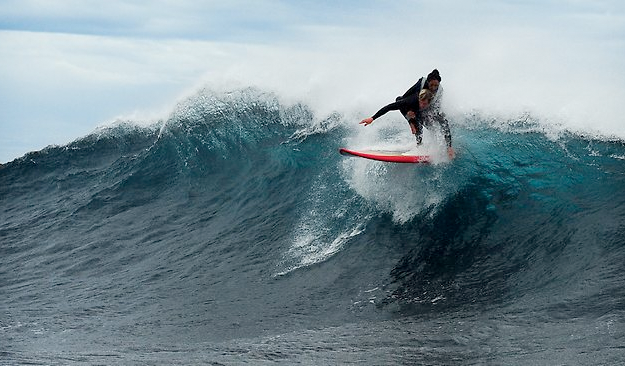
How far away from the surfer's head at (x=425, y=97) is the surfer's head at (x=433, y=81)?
0.24 ft

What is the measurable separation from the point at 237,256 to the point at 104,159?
324 inches

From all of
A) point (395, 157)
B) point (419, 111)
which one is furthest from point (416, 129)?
point (395, 157)

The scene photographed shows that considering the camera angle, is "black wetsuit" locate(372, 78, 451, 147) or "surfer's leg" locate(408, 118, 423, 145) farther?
"surfer's leg" locate(408, 118, 423, 145)


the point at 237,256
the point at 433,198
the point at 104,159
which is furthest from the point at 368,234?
the point at 104,159

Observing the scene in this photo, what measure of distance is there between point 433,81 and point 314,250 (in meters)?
3.24

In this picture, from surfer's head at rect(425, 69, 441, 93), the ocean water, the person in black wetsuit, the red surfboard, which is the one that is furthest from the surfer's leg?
surfer's head at rect(425, 69, 441, 93)

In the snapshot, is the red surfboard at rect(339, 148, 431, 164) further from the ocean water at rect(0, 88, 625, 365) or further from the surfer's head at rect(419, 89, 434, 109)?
the surfer's head at rect(419, 89, 434, 109)

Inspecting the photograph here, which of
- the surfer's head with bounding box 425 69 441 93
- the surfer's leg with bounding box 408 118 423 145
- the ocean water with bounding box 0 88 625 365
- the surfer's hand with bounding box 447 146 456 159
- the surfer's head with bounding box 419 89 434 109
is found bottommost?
the ocean water with bounding box 0 88 625 365

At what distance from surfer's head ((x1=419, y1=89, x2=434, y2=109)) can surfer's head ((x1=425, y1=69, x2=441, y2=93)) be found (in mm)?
73

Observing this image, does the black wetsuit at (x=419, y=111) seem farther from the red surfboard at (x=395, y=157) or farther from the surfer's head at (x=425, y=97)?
the red surfboard at (x=395, y=157)

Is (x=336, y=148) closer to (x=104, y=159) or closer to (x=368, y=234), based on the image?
(x=368, y=234)

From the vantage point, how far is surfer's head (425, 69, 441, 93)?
11.0m

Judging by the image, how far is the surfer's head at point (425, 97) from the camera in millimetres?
11195

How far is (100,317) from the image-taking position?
964cm
